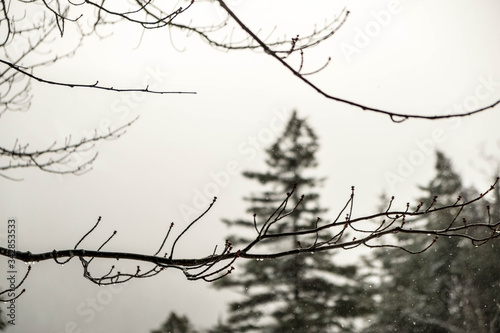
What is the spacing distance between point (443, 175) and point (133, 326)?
9912 mm

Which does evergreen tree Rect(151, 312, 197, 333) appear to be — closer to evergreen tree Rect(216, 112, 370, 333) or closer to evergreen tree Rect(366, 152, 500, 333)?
evergreen tree Rect(216, 112, 370, 333)

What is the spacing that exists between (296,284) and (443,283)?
4.14 metres

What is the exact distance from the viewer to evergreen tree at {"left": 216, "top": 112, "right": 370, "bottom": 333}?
10094 millimetres

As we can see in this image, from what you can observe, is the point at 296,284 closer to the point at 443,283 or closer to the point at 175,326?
the point at 175,326

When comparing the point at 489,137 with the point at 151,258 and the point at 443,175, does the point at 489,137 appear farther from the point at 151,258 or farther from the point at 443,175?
the point at 151,258

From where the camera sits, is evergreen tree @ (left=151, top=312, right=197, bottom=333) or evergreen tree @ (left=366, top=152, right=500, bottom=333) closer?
evergreen tree @ (left=366, top=152, right=500, bottom=333)

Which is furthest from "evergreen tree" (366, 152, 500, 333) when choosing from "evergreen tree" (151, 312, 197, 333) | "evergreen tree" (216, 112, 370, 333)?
"evergreen tree" (151, 312, 197, 333)

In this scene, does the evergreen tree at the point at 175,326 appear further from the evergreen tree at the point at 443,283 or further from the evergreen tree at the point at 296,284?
the evergreen tree at the point at 443,283

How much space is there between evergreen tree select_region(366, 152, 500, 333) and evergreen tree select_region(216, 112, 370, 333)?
119cm

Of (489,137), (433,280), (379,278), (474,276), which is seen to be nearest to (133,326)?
(379,278)

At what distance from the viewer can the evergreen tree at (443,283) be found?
10102mm

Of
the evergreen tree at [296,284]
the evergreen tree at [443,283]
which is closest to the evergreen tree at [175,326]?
the evergreen tree at [296,284]

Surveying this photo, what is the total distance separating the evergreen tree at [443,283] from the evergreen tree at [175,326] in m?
4.93

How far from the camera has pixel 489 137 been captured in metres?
13.3
